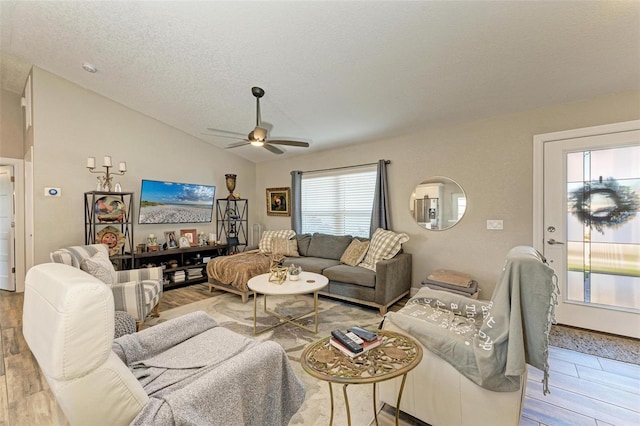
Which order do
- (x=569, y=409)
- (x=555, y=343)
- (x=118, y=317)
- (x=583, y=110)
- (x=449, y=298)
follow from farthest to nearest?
(x=583, y=110)
(x=555, y=343)
(x=118, y=317)
(x=449, y=298)
(x=569, y=409)

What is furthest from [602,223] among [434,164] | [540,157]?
[434,164]

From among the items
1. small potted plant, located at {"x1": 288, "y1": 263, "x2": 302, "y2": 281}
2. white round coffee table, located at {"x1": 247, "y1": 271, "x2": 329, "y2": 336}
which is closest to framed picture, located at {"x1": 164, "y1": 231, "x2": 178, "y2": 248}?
white round coffee table, located at {"x1": 247, "y1": 271, "x2": 329, "y2": 336}

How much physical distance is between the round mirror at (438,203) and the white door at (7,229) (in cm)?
635

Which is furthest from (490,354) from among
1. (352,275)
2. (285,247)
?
(285,247)

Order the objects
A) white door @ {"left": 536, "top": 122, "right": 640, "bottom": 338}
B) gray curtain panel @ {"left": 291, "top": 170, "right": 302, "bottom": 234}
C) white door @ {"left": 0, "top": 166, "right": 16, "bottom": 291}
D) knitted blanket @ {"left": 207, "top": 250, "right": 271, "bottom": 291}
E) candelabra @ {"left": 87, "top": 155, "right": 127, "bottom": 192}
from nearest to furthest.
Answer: white door @ {"left": 536, "top": 122, "right": 640, "bottom": 338}
candelabra @ {"left": 87, "top": 155, "right": 127, "bottom": 192}
knitted blanket @ {"left": 207, "top": 250, "right": 271, "bottom": 291}
white door @ {"left": 0, "top": 166, "right": 16, "bottom": 291}
gray curtain panel @ {"left": 291, "top": 170, "right": 302, "bottom": 234}

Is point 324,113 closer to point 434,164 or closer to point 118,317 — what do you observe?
point 434,164

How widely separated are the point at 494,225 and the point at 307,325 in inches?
102

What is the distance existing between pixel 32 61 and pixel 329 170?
429 centimetres

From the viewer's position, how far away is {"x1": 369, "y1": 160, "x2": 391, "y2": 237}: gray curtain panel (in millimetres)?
4258

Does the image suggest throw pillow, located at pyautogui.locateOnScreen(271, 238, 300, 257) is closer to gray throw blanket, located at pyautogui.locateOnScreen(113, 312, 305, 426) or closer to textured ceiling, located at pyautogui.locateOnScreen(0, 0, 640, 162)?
textured ceiling, located at pyautogui.locateOnScreen(0, 0, 640, 162)

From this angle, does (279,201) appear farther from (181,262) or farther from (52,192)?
(52,192)

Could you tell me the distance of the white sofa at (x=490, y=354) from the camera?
1326mm

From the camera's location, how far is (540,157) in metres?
3.08

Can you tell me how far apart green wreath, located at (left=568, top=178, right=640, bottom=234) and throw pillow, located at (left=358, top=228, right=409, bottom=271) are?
6.05 ft
